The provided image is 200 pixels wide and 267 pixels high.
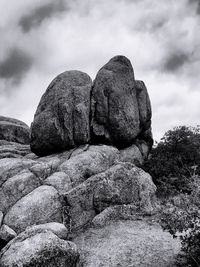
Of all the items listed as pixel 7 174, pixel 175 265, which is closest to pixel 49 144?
pixel 7 174

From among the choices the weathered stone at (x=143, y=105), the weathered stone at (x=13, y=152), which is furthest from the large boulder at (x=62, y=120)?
the weathered stone at (x=143, y=105)

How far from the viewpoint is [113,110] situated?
3428cm

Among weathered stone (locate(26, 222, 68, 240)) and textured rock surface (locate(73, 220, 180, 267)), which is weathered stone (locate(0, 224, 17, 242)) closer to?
weathered stone (locate(26, 222, 68, 240))

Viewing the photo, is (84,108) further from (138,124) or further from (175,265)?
(175,265)

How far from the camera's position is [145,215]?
23.1m

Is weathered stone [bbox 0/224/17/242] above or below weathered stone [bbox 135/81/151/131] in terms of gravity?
below

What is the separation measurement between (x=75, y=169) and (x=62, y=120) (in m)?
8.52

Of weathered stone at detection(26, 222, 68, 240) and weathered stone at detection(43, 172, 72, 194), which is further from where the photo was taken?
weathered stone at detection(43, 172, 72, 194)

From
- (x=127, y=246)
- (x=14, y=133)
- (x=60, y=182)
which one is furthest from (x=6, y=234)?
(x=14, y=133)

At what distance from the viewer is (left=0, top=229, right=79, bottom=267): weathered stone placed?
48.0 ft

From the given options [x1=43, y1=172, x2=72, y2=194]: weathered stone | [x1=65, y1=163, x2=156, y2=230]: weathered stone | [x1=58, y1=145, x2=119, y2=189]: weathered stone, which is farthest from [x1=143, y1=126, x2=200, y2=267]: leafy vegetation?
[x1=43, y1=172, x2=72, y2=194]: weathered stone

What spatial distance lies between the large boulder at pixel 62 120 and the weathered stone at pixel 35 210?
35.2 feet

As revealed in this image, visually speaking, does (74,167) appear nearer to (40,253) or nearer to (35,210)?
(35,210)

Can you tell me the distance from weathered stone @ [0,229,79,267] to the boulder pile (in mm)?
46
